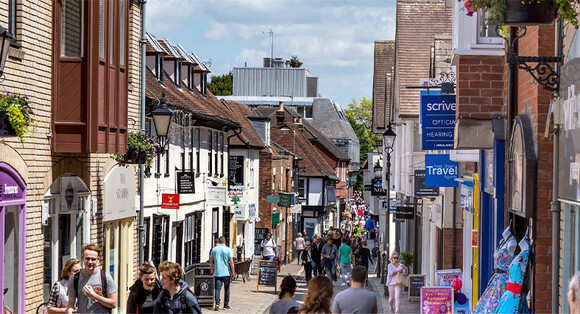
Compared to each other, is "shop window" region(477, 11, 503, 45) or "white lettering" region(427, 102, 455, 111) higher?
"shop window" region(477, 11, 503, 45)

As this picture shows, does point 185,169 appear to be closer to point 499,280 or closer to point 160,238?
point 160,238

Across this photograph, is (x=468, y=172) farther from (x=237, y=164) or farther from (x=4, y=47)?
(x=237, y=164)

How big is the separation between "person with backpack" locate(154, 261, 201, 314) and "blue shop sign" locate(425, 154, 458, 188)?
12264mm

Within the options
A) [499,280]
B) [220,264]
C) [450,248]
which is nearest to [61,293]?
[499,280]

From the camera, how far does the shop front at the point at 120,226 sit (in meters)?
20.6

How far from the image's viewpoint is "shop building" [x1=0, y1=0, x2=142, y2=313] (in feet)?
49.3

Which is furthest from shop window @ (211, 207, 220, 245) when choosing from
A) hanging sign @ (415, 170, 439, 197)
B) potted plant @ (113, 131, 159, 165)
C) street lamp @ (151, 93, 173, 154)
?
street lamp @ (151, 93, 173, 154)

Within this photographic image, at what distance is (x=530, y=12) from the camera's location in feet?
30.7

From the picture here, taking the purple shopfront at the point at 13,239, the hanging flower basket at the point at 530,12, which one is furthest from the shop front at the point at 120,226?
the hanging flower basket at the point at 530,12

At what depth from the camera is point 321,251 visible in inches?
1337

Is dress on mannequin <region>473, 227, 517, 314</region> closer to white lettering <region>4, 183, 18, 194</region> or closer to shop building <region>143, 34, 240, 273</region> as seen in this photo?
white lettering <region>4, 183, 18, 194</region>

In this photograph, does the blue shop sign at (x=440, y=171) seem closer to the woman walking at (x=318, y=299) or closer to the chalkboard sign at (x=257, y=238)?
the woman walking at (x=318, y=299)

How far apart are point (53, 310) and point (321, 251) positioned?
22212 millimetres

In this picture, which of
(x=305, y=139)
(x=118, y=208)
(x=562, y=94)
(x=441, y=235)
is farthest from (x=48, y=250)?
(x=305, y=139)
